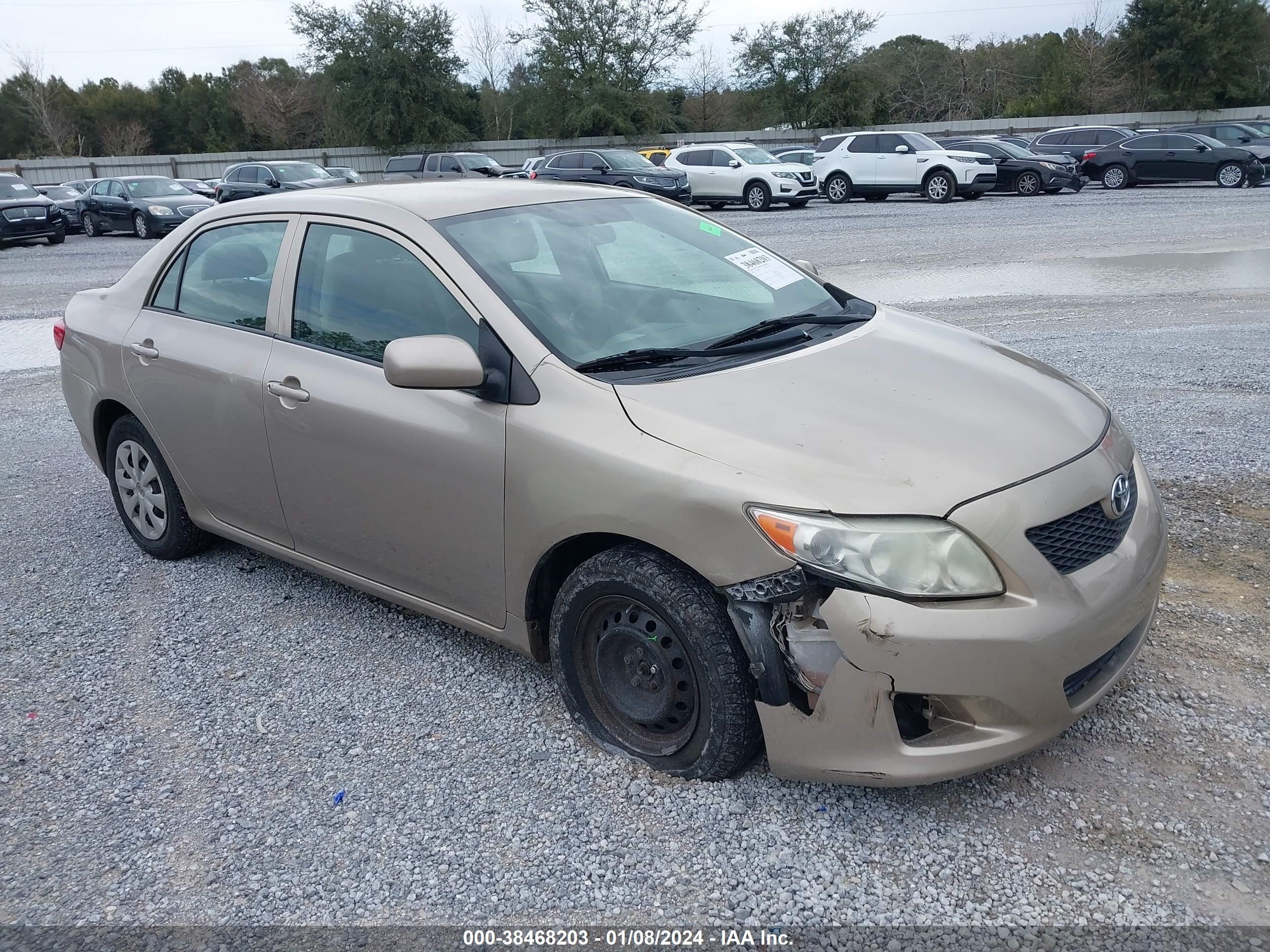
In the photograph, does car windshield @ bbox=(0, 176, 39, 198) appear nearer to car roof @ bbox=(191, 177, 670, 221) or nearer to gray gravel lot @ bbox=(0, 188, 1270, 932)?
gray gravel lot @ bbox=(0, 188, 1270, 932)

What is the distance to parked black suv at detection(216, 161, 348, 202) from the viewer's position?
2411cm

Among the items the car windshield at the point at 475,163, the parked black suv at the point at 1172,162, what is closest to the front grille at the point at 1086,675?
the parked black suv at the point at 1172,162

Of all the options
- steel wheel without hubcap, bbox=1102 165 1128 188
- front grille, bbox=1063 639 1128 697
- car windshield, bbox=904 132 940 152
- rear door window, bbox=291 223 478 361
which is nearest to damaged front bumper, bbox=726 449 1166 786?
front grille, bbox=1063 639 1128 697

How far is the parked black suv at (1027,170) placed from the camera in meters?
24.8

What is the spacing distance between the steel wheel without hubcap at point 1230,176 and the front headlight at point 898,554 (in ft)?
88.5

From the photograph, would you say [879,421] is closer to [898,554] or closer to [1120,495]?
[898,554]

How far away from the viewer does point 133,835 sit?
291 centimetres

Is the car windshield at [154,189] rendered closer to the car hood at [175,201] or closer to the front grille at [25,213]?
the car hood at [175,201]

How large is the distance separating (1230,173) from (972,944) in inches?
1087

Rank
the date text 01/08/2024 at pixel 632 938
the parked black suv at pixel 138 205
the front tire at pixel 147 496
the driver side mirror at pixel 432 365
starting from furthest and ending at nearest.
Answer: the parked black suv at pixel 138 205
the front tire at pixel 147 496
the driver side mirror at pixel 432 365
the date text 01/08/2024 at pixel 632 938

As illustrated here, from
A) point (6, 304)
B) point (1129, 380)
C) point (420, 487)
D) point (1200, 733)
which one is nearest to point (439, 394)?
point (420, 487)

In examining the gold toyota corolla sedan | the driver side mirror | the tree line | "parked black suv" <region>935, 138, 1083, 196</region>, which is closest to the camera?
the gold toyota corolla sedan

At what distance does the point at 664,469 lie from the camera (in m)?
2.74

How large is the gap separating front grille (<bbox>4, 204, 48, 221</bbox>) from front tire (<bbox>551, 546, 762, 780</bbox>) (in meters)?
24.1
